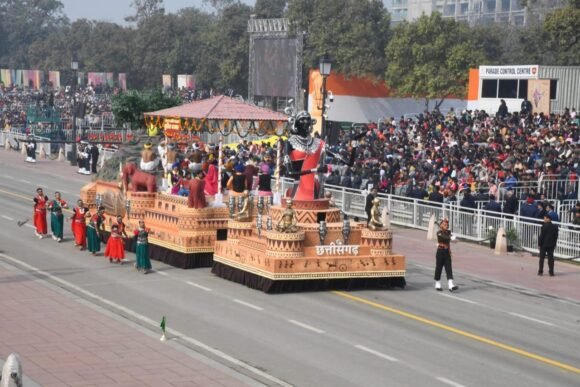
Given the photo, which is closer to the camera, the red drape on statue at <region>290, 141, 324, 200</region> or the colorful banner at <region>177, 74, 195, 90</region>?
the red drape on statue at <region>290, 141, 324, 200</region>

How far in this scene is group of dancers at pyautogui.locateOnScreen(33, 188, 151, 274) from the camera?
2534 cm

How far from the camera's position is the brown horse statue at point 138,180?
28.6 metres

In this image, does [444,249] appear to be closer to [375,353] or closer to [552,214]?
[375,353]

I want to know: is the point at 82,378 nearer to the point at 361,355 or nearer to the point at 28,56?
the point at 361,355

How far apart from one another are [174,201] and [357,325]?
855cm

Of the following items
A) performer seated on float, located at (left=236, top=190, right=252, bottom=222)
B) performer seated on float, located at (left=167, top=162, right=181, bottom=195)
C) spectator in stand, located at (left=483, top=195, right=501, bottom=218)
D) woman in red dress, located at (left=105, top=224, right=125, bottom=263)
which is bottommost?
woman in red dress, located at (left=105, top=224, right=125, bottom=263)

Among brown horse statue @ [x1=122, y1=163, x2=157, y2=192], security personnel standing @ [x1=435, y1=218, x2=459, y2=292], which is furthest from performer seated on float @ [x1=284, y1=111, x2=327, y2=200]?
brown horse statue @ [x1=122, y1=163, x2=157, y2=192]

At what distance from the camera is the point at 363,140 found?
1929 inches

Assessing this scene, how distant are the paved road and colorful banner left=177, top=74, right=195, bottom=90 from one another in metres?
75.7

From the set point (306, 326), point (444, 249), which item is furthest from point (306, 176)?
point (306, 326)

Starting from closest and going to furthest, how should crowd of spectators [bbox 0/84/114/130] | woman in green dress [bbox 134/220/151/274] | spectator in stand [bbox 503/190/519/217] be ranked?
woman in green dress [bbox 134/220/151/274]
spectator in stand [bbox 503/190/519/217]
crowd of spectators [bbox 0/84/114/130]

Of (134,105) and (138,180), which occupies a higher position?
(134,105)

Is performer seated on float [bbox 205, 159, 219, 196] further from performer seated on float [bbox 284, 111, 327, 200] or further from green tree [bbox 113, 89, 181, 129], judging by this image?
green tree [bbox 113, 89, 181, 129]

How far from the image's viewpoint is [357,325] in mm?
20078
